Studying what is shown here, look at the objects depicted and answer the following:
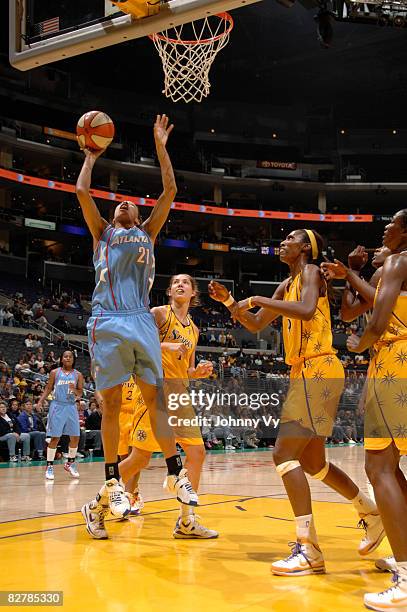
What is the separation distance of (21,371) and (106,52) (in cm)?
2234

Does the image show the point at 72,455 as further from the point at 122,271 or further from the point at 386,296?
the point at 386,296

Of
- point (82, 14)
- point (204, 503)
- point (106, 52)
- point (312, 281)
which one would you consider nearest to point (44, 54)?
point (82, 14)

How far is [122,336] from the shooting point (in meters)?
4.71

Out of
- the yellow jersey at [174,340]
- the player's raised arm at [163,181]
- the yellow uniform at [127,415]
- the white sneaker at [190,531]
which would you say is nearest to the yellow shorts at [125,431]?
the yellow uniform at [127,415]

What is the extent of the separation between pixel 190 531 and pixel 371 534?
56.7 inches

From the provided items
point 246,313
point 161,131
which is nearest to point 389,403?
point 246,313

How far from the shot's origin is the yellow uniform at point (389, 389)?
3508 millimetres

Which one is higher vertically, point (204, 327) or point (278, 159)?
point (278, 159)

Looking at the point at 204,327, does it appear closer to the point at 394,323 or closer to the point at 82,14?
the point at 82,14

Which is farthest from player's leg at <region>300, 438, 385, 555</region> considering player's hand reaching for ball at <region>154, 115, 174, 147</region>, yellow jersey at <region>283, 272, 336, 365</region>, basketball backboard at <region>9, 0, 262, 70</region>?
basketball backboard at <region>9, 0, 262, 70</region>

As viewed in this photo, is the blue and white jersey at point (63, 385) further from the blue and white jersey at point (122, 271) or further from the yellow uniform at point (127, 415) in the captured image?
the blue and white jersey at point (122, 271)

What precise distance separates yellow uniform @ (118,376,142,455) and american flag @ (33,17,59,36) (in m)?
3.65

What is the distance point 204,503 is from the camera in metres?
7.07

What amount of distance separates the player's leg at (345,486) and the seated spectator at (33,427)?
10.3 meters
